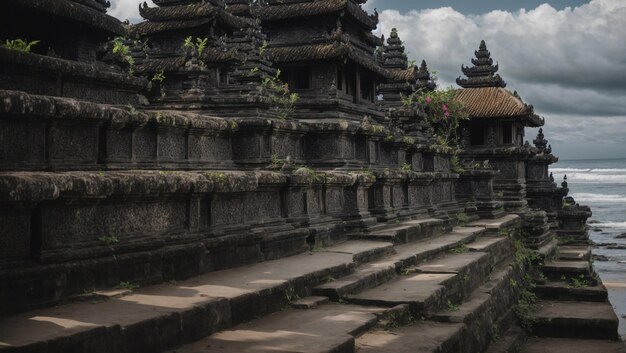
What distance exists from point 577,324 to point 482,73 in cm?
2021

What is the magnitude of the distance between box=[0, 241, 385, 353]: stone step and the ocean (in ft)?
40.8

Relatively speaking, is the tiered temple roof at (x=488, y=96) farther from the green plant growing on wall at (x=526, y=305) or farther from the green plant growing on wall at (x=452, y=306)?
the green plant growing on wall at (x=452, y=306)

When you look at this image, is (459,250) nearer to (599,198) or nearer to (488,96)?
(488,96)

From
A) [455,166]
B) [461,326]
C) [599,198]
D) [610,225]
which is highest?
[455,166]

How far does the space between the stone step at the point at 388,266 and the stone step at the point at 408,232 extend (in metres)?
0.20

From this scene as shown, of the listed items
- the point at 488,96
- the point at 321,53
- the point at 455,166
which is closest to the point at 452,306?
the point at 321,53

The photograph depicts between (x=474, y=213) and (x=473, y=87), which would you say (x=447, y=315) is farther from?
(x=473, y=87)

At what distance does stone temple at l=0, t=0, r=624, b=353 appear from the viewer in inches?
264

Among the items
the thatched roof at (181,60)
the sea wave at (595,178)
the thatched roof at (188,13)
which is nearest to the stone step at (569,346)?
the thatched roof at (181,60)

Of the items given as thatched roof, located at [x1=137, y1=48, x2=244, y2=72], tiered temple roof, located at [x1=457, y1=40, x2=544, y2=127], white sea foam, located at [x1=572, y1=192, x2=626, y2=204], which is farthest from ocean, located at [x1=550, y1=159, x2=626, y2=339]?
thatched roof, located at [x1=137, y1=48, x2=244, y2=72]

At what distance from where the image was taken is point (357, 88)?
869 inches

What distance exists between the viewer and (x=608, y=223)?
65125 mm

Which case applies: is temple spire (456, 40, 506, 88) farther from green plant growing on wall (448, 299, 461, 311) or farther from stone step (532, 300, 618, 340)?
green plant growing on wall (448, 299, 461, 311)

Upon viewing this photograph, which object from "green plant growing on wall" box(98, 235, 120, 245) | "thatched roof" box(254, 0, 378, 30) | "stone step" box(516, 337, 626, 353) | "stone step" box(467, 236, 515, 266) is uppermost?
"thatched roof" box(254, 0, 378, 30)
